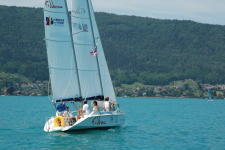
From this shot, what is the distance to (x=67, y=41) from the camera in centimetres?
3597

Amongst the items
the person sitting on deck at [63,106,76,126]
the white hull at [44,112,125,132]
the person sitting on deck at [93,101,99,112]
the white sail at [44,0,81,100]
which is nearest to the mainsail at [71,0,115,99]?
the person sitting on deck at [93,101,99,112]

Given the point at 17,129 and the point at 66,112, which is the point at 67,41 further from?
the point at 17,129

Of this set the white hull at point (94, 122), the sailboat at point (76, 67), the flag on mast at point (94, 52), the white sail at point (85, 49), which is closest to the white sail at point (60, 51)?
the sailboat at point (76, 67)

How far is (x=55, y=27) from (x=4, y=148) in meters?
8.68

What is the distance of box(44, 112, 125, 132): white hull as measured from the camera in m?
35.0

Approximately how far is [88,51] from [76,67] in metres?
2.16

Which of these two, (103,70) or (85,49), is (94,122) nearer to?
(103,70)

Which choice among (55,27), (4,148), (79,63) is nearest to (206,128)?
(79,63)

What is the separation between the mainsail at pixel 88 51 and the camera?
3791 cm

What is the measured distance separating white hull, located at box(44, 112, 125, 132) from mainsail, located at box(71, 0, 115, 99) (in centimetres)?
202

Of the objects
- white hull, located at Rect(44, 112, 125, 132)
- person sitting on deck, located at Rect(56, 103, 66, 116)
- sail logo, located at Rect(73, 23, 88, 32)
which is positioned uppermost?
sail logo, located at Rect(73, 23, 88, 32)

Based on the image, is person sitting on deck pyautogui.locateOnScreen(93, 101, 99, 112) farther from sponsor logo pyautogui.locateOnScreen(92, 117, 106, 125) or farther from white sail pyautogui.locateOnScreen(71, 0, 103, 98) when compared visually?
white sail pyautogui.locateOnScreen(71, 0, 103, 98)

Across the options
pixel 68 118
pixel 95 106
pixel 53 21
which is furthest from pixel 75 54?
pixel 68 118

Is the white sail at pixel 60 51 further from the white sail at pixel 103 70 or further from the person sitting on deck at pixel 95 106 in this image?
the white sail at pixel 103 70
